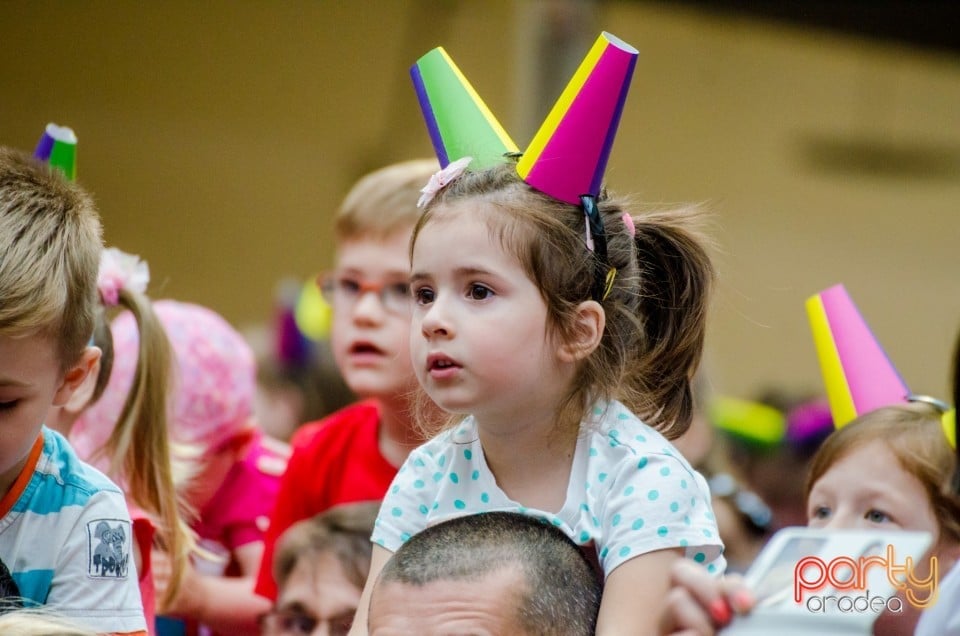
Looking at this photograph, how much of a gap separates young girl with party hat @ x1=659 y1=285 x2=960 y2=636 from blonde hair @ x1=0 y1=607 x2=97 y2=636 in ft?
3.79

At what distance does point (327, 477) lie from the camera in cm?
299

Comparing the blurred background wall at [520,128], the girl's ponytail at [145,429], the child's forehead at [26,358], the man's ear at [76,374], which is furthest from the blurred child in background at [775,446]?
the child's forehead at [26,358]

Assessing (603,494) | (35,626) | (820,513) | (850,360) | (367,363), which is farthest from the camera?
(367,363)

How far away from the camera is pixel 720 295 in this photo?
2.18 meters

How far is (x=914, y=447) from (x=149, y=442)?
140 cm

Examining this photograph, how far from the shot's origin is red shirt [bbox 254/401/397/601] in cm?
292

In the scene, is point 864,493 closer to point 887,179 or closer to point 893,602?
point 893,602

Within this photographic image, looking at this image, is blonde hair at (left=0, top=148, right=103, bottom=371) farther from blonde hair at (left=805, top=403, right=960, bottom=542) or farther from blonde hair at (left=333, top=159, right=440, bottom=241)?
blonde hair at (left=805, top=403, right=960, bottom=542)

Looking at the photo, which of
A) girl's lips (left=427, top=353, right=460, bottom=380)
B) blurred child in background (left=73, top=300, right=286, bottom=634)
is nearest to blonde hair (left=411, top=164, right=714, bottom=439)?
girl's lips (left=427, top=353, right=460, bottom=380)

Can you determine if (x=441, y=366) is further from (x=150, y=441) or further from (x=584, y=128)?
(x=150, y=441)

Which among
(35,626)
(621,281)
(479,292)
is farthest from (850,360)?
(35,626)

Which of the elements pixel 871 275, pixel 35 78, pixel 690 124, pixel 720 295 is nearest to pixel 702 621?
pixel 720 295

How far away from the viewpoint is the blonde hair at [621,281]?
1.85m

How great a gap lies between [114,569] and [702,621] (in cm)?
92
